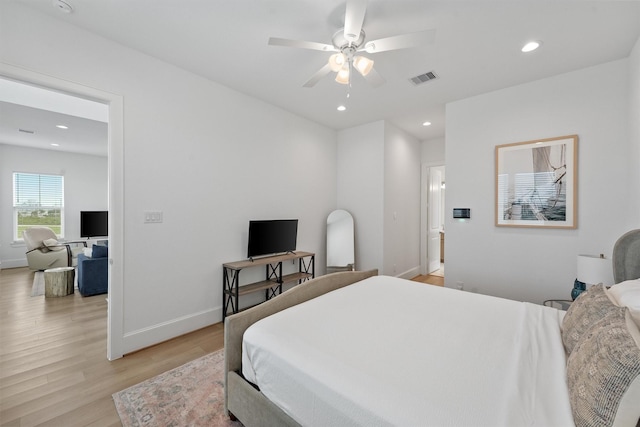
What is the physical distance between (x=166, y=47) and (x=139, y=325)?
263 cm

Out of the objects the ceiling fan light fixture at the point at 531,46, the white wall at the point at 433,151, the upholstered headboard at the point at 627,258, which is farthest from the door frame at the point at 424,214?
the upholstered headboard at the point at 627,258

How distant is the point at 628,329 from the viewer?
3.23 feet

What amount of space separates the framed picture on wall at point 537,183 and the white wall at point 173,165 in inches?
113

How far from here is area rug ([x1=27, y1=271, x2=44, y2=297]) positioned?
13.4 ft

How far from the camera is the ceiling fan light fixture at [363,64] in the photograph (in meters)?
2.07

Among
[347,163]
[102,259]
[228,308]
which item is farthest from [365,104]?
[102,259]

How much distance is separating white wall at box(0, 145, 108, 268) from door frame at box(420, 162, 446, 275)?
8009 mm

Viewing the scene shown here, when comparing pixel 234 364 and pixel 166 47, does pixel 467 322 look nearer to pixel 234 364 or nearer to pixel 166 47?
pixel 234 364

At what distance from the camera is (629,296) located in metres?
1.36

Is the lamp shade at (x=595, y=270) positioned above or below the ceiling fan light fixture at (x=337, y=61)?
below

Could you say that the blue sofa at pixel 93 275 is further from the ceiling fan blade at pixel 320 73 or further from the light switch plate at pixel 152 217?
the ceiling fan blade at pixel 320 73

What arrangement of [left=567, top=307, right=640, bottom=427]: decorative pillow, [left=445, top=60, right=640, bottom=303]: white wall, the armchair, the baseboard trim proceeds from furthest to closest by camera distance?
the armchair → [left=445, top=60, right=640, bottom=303]: white wall → the baseboard trim → [left=567, top=307, right=640, bottom=427]: decorative pillow

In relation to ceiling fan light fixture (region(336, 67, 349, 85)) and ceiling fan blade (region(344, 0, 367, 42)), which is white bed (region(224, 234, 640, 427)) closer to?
ceiling fan light fixture (region(336, 67, 349, 85))

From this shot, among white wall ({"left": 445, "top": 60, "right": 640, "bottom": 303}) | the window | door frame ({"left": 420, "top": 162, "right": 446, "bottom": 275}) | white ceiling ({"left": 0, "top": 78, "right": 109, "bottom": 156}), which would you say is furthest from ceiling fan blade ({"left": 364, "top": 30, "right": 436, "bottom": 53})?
the window
